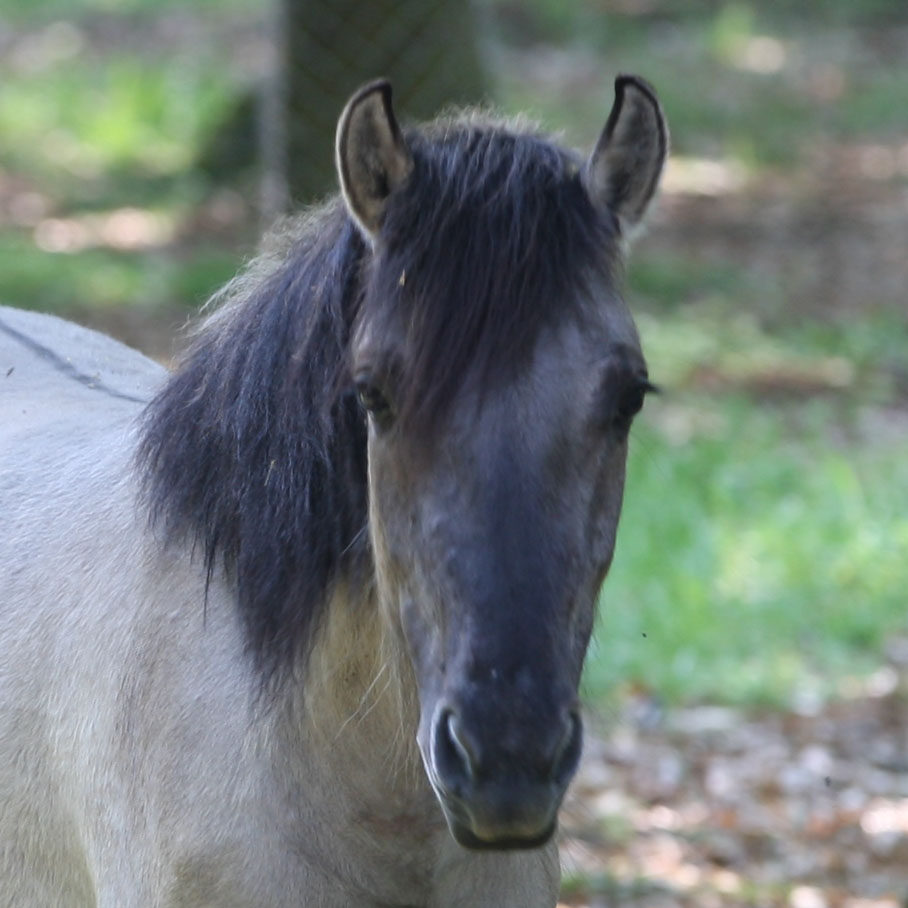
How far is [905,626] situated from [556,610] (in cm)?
454

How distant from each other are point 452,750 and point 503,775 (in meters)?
0.09

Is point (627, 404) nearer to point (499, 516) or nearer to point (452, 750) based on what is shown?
point (499, 516)

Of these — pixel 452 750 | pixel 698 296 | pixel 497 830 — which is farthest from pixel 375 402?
Answer: pixel 698 296

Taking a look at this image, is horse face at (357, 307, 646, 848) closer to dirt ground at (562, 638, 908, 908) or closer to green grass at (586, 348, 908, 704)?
dirt ground at (562, 638, 908, 908)

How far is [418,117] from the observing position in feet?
25.1

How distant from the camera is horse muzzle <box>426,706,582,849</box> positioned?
2160 mm

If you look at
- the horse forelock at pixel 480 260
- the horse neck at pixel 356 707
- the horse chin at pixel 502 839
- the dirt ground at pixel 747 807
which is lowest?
the dirt ground at pixel 747 807

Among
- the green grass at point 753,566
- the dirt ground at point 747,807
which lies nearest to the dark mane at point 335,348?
Result: the dirt ground at point 747,807

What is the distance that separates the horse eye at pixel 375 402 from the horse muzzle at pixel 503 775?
0.45 m

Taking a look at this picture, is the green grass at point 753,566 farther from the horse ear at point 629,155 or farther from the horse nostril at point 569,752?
the horse nostril at point 569,752

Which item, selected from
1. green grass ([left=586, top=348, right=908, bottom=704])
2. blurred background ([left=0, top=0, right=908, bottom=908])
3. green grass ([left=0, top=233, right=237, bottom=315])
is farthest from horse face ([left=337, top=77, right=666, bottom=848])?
green grass ([left=0, top=233, right=237, bottom=315])

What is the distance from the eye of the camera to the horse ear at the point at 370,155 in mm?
2441

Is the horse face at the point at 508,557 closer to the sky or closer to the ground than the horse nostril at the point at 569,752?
closer to the sky

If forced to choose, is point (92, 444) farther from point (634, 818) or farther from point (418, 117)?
point (418, 117)
